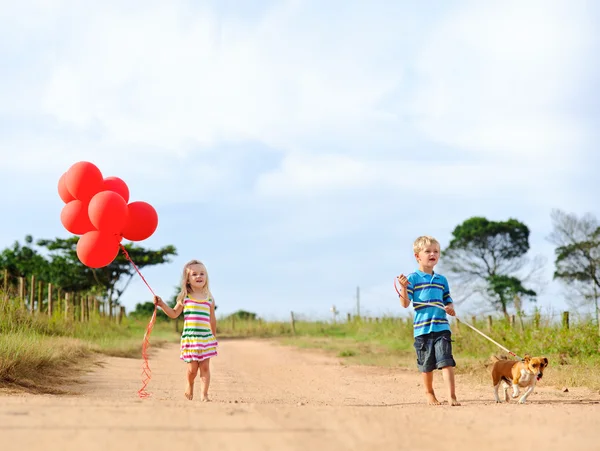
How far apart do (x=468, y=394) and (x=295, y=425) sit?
17.1ft

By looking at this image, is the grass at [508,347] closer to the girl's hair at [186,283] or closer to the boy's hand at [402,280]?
the boy's hand at [402,280]

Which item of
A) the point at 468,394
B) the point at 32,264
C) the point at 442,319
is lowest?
the point at 468,394

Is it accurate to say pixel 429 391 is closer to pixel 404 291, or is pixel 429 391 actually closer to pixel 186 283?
pixel 404 291

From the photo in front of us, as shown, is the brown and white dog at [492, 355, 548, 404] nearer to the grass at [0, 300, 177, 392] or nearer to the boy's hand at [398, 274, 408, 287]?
the boy's hand at [398, 274, 408, 287]

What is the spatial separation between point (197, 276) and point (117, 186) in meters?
2.13

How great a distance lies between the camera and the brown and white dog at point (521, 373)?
21.3 ft

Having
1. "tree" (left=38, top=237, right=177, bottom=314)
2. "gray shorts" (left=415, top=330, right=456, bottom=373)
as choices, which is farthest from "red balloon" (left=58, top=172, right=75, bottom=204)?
"tree" (left=38, top=237, right=177, bottom=314)

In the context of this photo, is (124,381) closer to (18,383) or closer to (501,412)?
(18,383)

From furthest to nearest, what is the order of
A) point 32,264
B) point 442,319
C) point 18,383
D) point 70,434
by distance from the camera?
1. point 32,264
2. point 18,383
3. point 442,319
4. point 70,434

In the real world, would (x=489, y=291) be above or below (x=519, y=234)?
below

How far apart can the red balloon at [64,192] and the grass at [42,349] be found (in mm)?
2447

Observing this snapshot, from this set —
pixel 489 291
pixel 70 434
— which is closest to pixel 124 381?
pixel 70 434

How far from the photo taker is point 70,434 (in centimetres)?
379

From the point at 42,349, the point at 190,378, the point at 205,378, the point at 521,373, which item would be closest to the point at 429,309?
the point at 521,373
